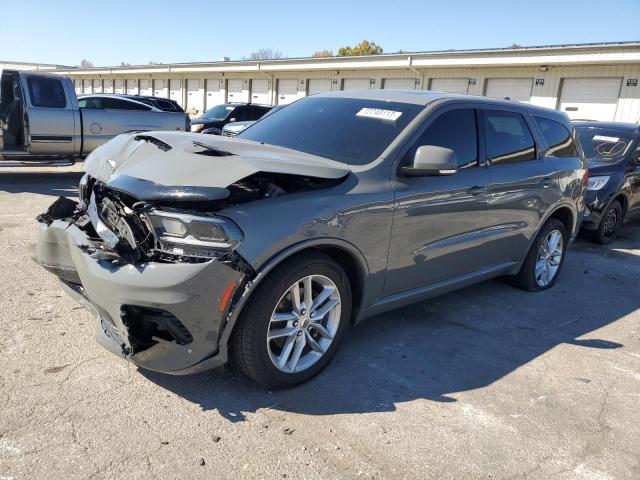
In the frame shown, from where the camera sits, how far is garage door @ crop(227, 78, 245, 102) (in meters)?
35.4

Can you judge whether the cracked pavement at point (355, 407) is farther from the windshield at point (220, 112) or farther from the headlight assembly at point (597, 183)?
the windshield at point (220, 112)

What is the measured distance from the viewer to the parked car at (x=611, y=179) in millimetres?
7781

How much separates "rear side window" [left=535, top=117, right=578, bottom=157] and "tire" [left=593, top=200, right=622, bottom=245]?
250 cm

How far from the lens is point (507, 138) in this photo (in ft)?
15.8

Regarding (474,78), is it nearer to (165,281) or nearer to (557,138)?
(557,138)

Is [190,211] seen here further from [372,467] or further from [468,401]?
[468,401]

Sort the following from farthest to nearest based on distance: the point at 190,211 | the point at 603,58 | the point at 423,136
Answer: the point at 603,58
the point at 423,136
the point at 190,211

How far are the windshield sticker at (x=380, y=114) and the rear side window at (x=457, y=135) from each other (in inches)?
10.7

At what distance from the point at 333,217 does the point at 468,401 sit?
144 centimetres

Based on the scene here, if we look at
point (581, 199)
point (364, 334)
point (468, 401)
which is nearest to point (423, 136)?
point (364, 334)

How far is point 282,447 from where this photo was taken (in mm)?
2779

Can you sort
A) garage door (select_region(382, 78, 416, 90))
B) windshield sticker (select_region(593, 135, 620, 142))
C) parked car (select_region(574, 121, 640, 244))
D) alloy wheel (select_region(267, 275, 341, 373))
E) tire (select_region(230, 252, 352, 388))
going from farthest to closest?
garage door (select_region(382, 78, 416, 90)) → windshield sticker (select_region(593, 135, 620, 142)) → parked car (select_region(574, 121, 640, 244)) → alloy wheel (select_region(267, 275, 341, 373)) → tire (select_region(230, 252, 352, 388))

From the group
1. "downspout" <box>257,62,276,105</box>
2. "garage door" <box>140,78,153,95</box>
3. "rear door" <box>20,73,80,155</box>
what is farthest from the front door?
"garage door" <box>140,78,153,95</box>

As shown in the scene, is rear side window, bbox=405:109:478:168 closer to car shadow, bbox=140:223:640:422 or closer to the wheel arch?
the wheel arch
